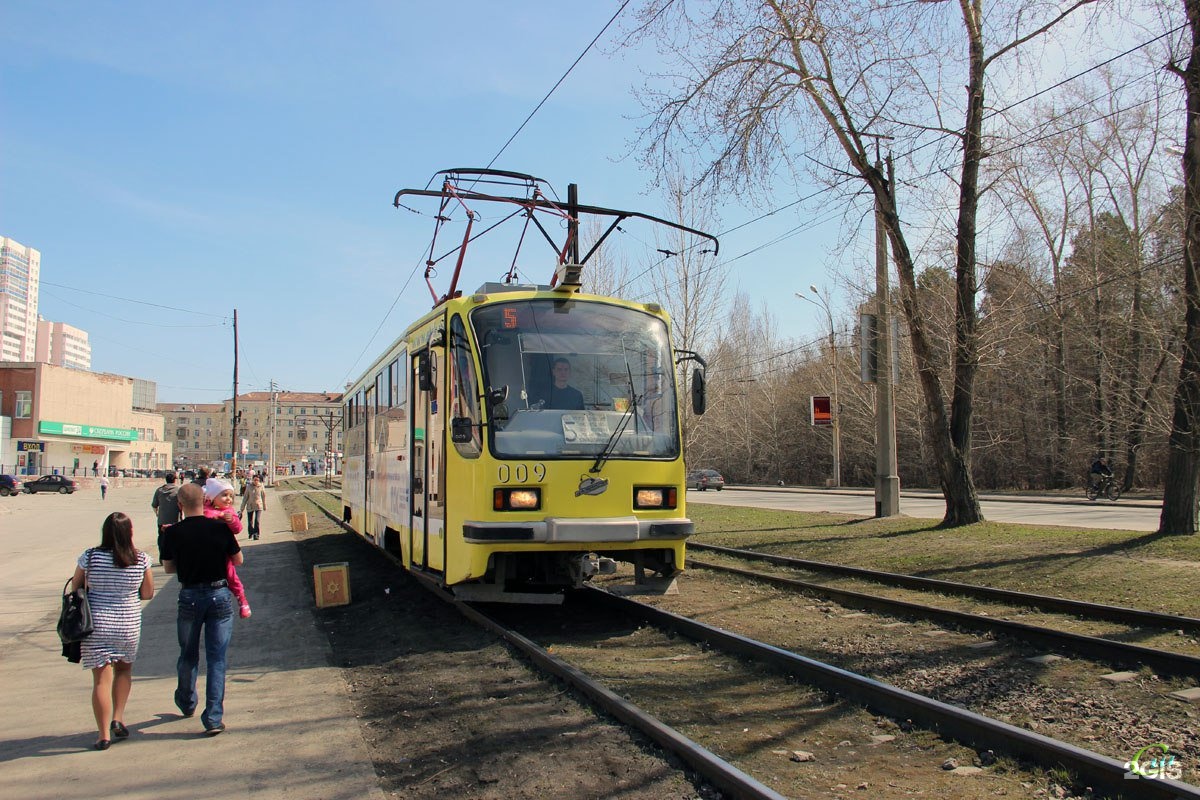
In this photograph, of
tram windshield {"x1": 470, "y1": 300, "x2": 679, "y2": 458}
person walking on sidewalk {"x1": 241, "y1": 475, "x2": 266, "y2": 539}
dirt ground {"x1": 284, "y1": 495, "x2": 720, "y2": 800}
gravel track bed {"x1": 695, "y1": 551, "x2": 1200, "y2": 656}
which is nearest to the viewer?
dirt ground {"x1": 284, "y1": 495, "x2": 720, "y2": 800}

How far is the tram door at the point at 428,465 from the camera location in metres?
9.20

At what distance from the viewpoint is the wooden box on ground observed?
1116 cm

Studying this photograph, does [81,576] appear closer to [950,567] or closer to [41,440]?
[950,567]

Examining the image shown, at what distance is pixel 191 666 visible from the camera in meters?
6.09

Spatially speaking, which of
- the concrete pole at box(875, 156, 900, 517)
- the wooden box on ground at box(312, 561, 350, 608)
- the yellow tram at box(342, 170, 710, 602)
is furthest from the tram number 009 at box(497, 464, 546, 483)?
the concrete pole at box(875, 156, 900, 517)

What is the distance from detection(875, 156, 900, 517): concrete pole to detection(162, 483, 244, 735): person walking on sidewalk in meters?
15.1

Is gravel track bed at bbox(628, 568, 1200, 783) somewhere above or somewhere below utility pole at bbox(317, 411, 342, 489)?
below

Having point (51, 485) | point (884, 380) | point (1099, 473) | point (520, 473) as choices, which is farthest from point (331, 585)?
point (51, 485)

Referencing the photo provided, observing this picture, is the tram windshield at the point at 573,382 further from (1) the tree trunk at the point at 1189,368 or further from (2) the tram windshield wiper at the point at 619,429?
(1) the tree trunk at the point at 1189,368

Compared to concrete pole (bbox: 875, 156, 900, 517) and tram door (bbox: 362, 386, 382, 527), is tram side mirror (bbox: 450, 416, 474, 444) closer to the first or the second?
tram door (bbox: 362, 386, 382, 527)

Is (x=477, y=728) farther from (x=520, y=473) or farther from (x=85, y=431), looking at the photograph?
(x=85, y=431)

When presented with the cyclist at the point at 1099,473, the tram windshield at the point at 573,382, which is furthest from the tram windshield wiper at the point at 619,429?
the cyclist at the point at 1099,473

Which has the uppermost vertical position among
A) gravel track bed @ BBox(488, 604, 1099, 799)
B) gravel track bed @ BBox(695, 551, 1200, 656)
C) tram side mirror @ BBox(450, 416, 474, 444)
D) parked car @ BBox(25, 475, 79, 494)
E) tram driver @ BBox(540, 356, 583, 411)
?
tram driver @ BBox(540, 356, 583, 411)

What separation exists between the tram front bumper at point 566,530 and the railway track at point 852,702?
3.10ft
